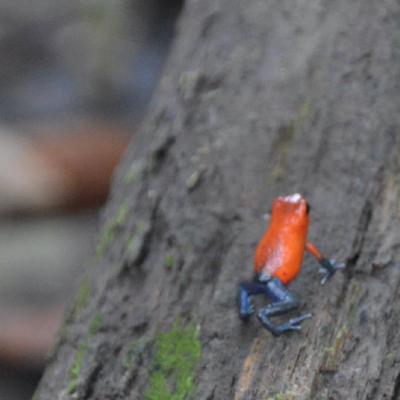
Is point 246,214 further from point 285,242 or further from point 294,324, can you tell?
point 294,324

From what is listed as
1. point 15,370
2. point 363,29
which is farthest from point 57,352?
point 15,370

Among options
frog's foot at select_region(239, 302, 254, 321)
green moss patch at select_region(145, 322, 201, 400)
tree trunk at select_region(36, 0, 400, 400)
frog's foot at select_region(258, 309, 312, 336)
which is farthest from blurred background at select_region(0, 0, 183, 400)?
frog's foot at select_region(258, 309, 312, 336)

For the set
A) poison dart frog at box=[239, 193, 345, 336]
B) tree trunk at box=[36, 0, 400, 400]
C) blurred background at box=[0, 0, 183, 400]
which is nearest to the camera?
tree trunk at box=[36, 0, 400, 400]

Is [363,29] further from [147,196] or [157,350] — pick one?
[157,350]

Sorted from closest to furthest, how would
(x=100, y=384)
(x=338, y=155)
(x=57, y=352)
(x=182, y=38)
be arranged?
1. (x=100, y=384)
2. (x=57, y=352)
3. (x=338, y=155)
4. (x=182, y=38)

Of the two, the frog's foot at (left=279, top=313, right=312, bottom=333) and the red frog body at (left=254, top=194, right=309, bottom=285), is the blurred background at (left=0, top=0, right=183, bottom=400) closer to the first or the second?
the red frog body at (left=254, top=194, right=309, bottom=285)
